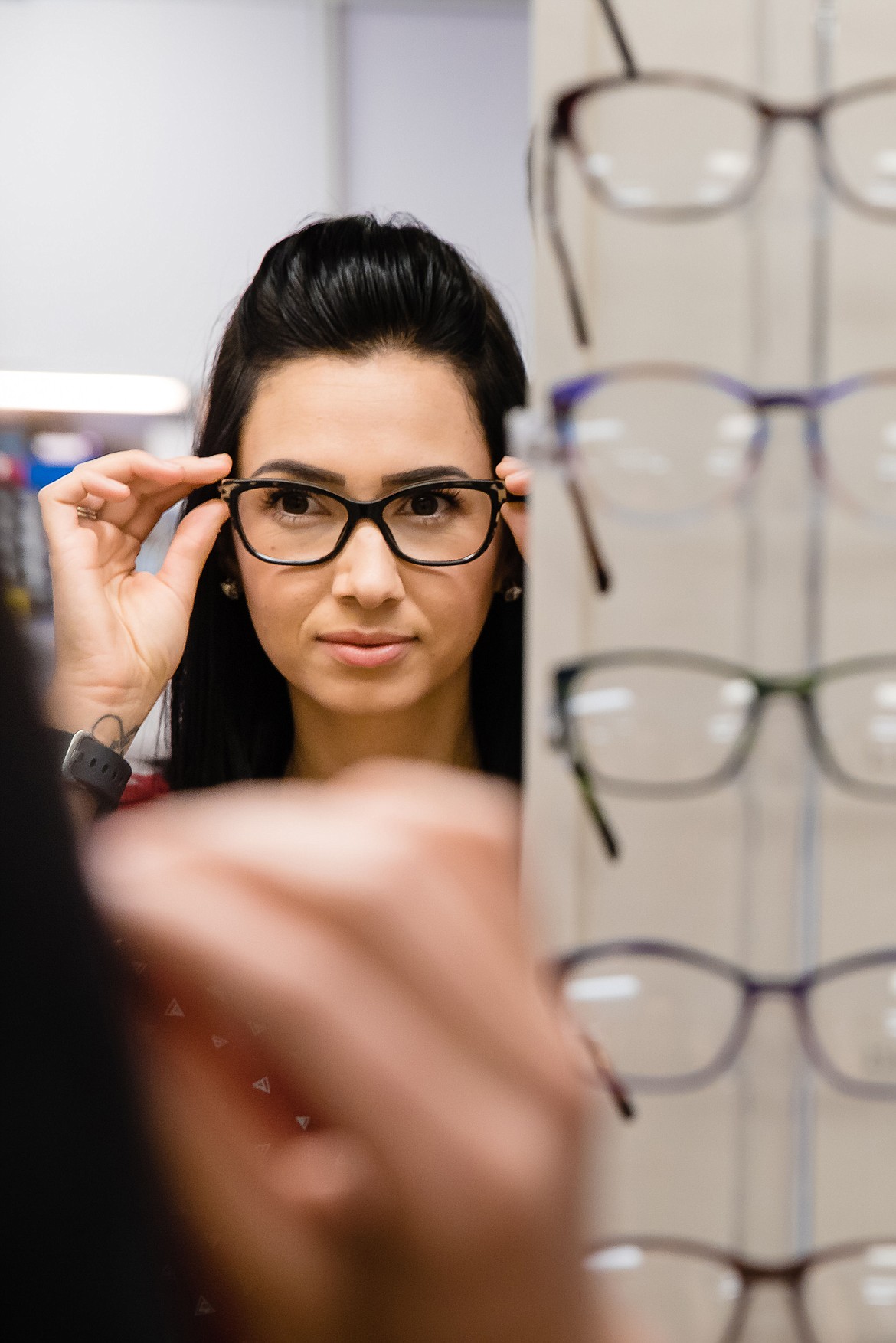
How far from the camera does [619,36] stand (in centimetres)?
25

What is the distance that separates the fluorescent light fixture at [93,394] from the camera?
1.81 meters

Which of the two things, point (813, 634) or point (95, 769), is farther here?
point (95, 769)

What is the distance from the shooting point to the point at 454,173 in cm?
187

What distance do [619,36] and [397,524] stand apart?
55cm

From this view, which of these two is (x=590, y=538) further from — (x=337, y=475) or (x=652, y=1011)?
(x=337, y=475)

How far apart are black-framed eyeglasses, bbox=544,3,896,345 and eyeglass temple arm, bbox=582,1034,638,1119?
0.17 metres

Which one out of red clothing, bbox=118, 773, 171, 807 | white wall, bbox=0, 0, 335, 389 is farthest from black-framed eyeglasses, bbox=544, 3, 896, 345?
white wall, bbox=0, 0, 335, 389

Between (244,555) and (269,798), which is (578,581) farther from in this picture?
(244,555)

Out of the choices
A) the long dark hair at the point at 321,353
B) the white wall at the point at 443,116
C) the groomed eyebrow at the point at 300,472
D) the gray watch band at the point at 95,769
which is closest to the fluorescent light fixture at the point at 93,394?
the white wall at the point at 443,116

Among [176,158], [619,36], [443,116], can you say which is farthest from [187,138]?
[619,36]

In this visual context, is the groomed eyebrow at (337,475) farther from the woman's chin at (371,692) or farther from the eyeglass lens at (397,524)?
the woman's chin at (371,692)

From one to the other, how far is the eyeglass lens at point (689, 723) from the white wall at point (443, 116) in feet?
5.65

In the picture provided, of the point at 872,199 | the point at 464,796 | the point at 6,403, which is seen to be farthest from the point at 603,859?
the point at 6,403

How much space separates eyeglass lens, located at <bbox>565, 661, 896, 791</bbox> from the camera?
0.84 ft
